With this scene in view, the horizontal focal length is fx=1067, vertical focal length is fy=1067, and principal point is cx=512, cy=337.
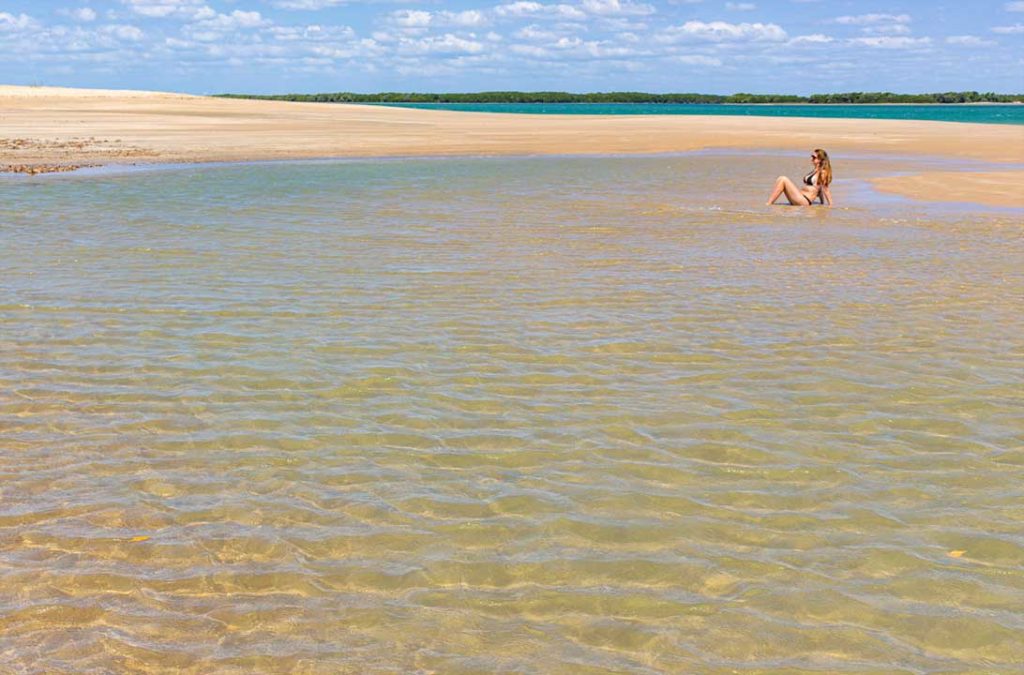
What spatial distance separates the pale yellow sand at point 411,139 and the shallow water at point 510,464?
14.7 meters

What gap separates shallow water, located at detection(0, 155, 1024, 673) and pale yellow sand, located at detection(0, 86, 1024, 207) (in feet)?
48.3

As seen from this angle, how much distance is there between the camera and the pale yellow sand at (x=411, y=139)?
32812 mm

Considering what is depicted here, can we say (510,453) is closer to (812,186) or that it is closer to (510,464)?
Result: (510,464)

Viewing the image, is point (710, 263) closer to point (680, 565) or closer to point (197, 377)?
point (197, 377)

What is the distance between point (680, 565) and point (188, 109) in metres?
73.8

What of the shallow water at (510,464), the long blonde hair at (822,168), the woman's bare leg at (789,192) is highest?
the long blonde hair at (822,168)

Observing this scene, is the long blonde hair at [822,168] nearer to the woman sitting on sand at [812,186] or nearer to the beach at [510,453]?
the woman sitting on sand at [812,186]

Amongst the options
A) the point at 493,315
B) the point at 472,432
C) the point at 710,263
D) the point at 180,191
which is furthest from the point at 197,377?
the point at 180,191

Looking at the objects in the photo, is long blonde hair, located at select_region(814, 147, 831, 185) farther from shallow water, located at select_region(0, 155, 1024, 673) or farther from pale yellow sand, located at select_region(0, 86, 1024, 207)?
shallow water, located at select_region(0, 155, 1024, 673)

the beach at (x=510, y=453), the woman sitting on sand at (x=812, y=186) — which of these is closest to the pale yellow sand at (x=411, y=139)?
the woman sitting on sand at (x=812, y=186)

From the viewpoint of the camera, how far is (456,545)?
5.73 m

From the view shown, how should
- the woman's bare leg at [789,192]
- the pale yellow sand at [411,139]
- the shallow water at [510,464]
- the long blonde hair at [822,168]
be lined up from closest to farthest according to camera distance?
the shallow water at [510,464], the long blonde hair at [822,168], the woman's bare leg at [789,192], the pale yellow sand at [411,139]

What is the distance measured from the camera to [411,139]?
153 feet

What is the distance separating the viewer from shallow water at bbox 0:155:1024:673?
191 inches
